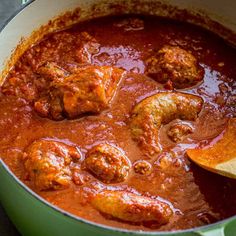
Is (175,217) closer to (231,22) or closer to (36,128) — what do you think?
(36,128)

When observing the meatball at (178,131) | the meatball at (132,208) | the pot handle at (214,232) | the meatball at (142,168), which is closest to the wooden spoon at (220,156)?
the meatball at (178,131)

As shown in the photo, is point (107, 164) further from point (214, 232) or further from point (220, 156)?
point (214, 232)

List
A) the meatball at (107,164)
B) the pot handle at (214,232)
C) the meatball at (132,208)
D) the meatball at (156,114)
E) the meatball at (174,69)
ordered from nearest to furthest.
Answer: the pot handle at (214,232)
the meatball at (132,208)
the meatball at (107,164)
the meatball at (156,114)
the meatball at (174,69)

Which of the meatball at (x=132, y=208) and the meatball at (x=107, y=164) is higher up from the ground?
the meatball at (x=107, y=164)

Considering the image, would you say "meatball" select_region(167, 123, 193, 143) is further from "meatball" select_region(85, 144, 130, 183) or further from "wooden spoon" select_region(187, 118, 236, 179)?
"meatball" select_region(85, 144, 130, 183)

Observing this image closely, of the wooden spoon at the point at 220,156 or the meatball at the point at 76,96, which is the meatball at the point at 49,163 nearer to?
the meatball at the point at 76,96

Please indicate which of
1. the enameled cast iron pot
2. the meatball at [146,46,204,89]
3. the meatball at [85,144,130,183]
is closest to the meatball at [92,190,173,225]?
the meatball at [85,144,130,183]

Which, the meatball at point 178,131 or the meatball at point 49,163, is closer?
the meatball at point 49,163

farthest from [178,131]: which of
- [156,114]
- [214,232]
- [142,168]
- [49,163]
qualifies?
[214,232]
